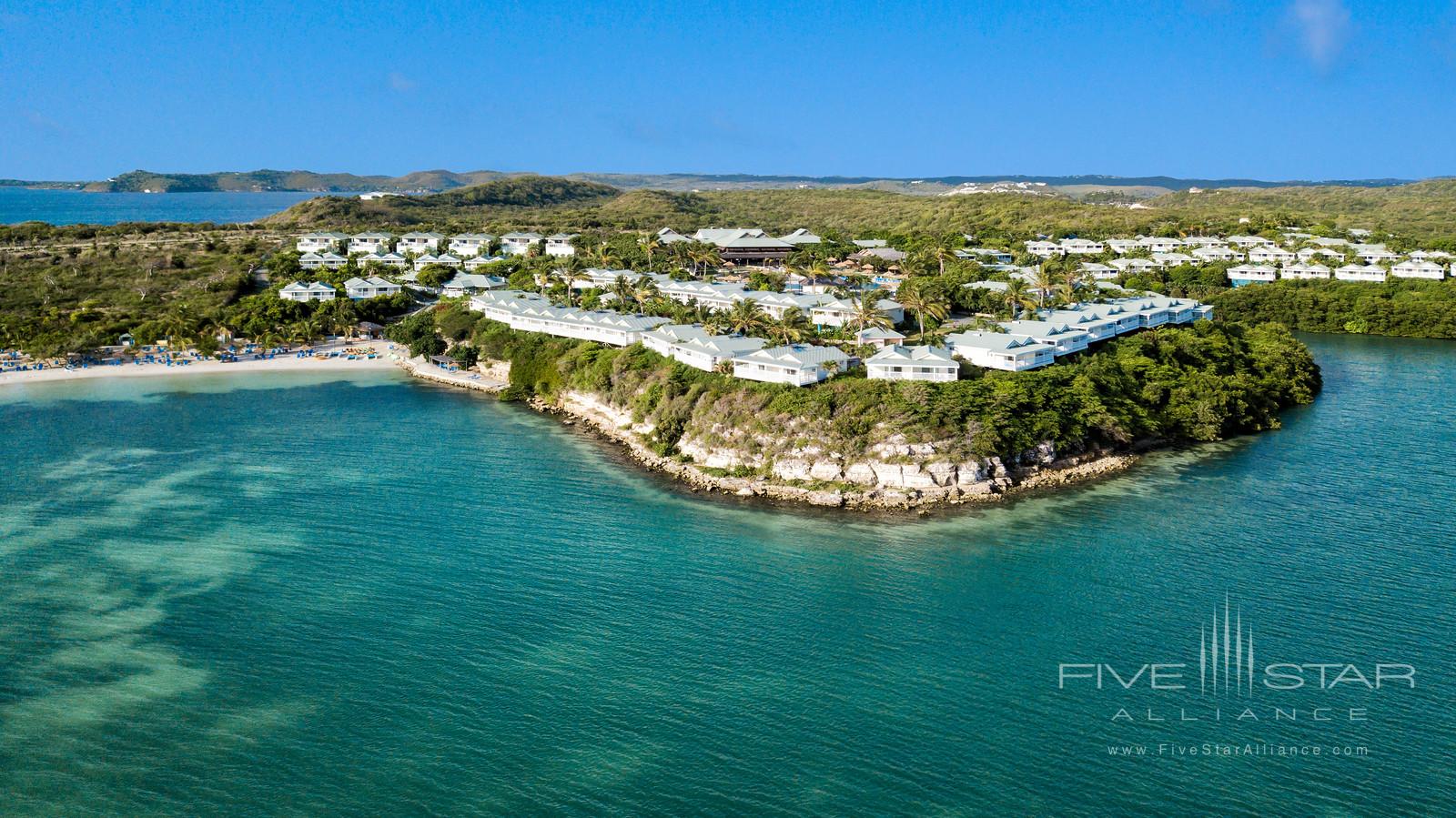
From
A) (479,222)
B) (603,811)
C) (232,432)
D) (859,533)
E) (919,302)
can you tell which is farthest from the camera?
(479,222)

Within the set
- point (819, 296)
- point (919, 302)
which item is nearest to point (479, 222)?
point (819, 296)

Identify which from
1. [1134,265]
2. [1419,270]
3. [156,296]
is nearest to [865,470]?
[1134,265]

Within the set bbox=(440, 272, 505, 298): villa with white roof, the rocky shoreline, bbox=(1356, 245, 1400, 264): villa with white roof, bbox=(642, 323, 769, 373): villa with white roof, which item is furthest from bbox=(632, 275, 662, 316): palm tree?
bbox=(1356, 245, 1400, 264): villa with white roof

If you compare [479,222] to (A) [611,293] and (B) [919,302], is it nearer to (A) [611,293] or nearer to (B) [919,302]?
(A) [611,293]

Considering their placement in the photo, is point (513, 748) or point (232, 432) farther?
point (232, 432)

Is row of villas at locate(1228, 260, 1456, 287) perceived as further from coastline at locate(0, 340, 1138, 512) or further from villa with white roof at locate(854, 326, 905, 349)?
coastline at locate(0, 340, 1138, 512)

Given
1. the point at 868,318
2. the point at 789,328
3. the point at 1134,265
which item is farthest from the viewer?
the point at 1134,265

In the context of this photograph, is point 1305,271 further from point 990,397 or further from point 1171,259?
point 990,397
